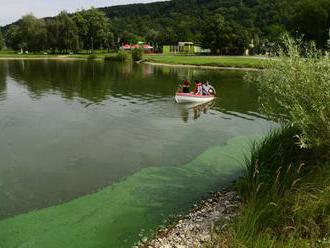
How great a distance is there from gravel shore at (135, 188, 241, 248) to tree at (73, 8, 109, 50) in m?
130

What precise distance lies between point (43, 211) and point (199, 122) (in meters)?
16.6

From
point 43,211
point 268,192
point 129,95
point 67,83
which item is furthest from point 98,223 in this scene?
point 67,83

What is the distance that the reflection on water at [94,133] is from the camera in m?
16.5

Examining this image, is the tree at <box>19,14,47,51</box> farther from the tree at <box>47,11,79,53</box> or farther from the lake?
the lake

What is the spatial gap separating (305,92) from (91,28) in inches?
5389

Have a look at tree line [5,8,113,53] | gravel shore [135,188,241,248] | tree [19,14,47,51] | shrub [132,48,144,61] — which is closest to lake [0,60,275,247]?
gravel shore [135,188,241,248]

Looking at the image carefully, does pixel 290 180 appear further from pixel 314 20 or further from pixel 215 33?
pixel 215 33

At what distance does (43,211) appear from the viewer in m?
13.8

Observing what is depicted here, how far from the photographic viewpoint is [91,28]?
141875 millimetres

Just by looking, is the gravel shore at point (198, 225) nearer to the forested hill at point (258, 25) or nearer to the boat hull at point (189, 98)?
the boat hull at point (189, 98)

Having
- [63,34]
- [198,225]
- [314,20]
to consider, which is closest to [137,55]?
[63,34]

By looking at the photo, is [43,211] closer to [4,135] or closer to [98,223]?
[98,223]

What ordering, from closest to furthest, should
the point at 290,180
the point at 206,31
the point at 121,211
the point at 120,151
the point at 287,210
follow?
1. the point at 287,210
2. the point at 290,180
3. the point at 121,211
4. the point at 120,151
5. the point at 206,31

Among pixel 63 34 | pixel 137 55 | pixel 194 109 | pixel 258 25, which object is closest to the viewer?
pixel 194 109
